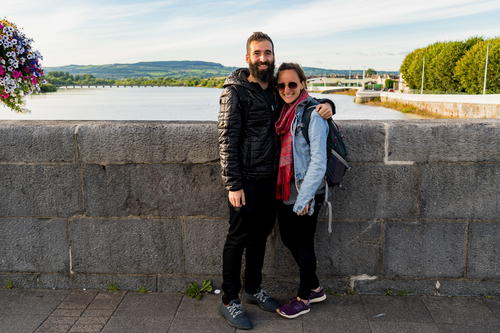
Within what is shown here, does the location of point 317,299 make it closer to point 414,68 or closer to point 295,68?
point 295,68

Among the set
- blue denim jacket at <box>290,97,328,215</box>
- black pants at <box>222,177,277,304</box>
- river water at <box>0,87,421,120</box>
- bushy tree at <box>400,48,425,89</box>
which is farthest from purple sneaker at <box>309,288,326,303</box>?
bushy tree at <box>400,48,425,89</box>

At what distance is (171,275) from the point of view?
3.28 m

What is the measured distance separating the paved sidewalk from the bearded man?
251 millimetres

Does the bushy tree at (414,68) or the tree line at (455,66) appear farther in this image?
the bushy tree at (414,68)

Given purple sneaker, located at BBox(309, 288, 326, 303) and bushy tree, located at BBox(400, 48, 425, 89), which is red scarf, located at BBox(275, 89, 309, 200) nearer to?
purple sneaker, located at BBox(309, 288, 326, 303)

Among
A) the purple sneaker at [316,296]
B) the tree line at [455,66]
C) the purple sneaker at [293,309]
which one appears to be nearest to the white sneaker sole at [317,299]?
the purple sneaker at [316,296]

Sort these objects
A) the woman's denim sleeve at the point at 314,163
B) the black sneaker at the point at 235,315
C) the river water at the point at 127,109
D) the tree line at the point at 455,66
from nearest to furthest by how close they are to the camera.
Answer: the woman's denim sleeve at the point at 314,163 → the black sneaker at the point at 235,315 → the river water at the point at 127,109 → the tree line at the point at 455,66

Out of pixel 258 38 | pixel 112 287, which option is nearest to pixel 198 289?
pixel 112 287

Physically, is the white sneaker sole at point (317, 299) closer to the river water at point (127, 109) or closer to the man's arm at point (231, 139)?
the man's arm at point (231, 139)

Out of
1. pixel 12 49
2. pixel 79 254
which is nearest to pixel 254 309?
pixel 79 254

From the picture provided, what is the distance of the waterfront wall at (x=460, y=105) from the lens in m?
32.7

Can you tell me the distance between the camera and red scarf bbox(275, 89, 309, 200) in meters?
2.64

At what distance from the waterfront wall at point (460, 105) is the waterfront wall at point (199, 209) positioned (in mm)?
31712

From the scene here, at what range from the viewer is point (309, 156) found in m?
2.64
